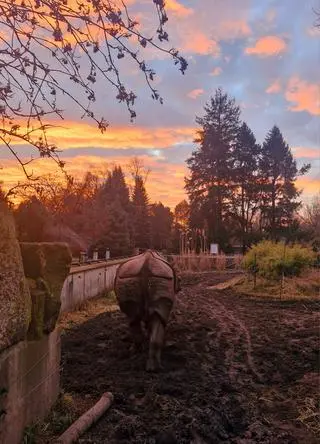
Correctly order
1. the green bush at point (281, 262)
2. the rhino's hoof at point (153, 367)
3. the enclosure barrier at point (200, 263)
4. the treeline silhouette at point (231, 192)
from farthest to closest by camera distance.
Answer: the treeline silhouette at point (231, 192) < the enclosure barrier at point (200, 263) < the green bush at point (281, 262) < the rhino's hoof at point (153, 367)

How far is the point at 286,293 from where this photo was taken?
1642 cm

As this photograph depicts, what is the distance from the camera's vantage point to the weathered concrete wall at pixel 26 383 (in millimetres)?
3811

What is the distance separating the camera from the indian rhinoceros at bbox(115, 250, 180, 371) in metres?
7.36

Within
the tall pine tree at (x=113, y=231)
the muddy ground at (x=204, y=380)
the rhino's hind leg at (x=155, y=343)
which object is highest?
the tall pine tree at (x=113, y=231)

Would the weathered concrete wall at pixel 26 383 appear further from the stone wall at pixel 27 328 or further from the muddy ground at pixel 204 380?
the muddy ground at pixel 204 380

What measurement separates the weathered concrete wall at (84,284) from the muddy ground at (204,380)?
100cm

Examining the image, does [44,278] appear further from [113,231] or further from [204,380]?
[113,231]

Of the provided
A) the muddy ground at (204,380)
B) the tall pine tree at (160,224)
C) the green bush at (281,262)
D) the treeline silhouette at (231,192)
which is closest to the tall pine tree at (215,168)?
the treeline silhouette at (231,192)

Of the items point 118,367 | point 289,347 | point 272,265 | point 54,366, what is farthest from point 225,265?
point 54,366

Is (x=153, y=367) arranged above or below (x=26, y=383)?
below

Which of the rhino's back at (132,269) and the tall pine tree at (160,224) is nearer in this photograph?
the rhino's back at (132,269)

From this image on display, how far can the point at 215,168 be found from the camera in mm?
51000

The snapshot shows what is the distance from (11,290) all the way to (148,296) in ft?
12.0

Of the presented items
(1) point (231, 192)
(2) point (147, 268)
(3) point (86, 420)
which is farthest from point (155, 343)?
(1) point (231, 192)
